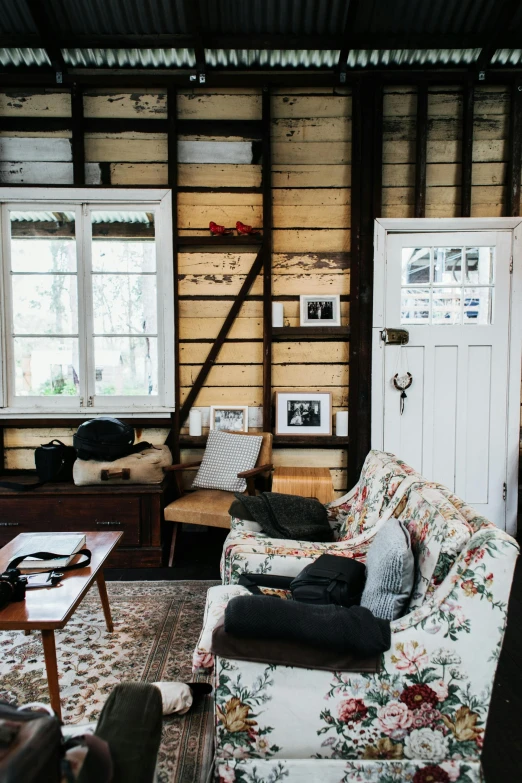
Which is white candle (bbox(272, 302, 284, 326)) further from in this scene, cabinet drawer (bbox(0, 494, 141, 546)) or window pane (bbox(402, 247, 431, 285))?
cabinet drawer (bbox(0, 494, 141, 546))

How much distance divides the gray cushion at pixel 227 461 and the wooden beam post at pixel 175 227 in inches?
13.8

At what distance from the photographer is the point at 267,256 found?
13.8ft

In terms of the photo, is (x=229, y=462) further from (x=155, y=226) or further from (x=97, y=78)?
(x=97, y=78)

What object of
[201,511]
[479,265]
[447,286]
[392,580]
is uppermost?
[479,265]

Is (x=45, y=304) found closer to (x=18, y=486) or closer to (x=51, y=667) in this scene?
(x=18, y=486)

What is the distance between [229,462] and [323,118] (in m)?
2.88

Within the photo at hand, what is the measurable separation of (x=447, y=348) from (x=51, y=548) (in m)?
3.29

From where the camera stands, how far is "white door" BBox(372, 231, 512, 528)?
4.26 m

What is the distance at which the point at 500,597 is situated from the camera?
151 centimetres

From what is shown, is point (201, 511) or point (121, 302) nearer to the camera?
point (201, 511)

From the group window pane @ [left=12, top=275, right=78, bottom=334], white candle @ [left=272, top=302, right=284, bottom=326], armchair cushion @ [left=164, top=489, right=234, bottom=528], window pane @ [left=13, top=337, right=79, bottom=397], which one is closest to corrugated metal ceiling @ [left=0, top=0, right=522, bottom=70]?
window pane @ [left=12, top=275, right=78, bottom=334]

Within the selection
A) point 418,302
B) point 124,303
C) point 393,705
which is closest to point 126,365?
point 124,303

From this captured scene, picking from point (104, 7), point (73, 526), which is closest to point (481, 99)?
point (104, 7)

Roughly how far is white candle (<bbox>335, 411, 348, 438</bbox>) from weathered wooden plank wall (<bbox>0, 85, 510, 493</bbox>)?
1.14ft
